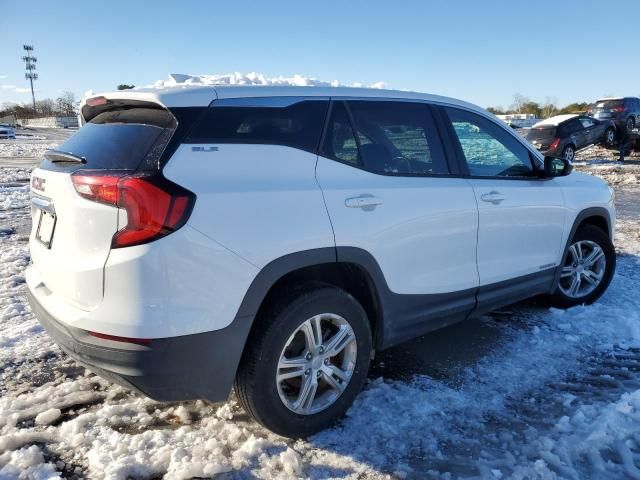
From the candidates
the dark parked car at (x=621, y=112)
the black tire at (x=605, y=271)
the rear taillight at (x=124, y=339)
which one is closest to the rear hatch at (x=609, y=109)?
the dark parked car at (x=621, y=112)

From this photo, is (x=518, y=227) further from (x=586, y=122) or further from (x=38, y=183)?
(x=586, y=122)

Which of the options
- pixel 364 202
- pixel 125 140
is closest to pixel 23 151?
pixel 125 140

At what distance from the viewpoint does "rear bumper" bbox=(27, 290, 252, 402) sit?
229 centimetres

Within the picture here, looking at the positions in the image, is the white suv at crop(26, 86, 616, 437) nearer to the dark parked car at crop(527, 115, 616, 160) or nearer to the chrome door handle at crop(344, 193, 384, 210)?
→ the chrome door handle at crop(344, 193, 384, 210)

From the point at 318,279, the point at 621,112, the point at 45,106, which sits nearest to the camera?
the point at 318,279

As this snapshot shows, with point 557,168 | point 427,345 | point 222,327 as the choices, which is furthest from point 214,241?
point 557,168

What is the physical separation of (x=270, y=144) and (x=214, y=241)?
63cm

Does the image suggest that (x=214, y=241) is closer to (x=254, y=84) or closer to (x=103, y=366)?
(x=103, y=366)

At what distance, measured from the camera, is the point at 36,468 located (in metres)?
2.50

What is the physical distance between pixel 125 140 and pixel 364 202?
1.26m

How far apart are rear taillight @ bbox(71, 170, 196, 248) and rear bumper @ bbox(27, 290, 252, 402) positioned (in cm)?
47

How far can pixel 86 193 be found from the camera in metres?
2.39

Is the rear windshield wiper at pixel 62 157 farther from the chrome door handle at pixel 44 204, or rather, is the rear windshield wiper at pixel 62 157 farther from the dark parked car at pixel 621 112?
the dark parked car at pixel 621 112

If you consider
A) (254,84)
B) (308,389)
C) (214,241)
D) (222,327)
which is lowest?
(308,389)
